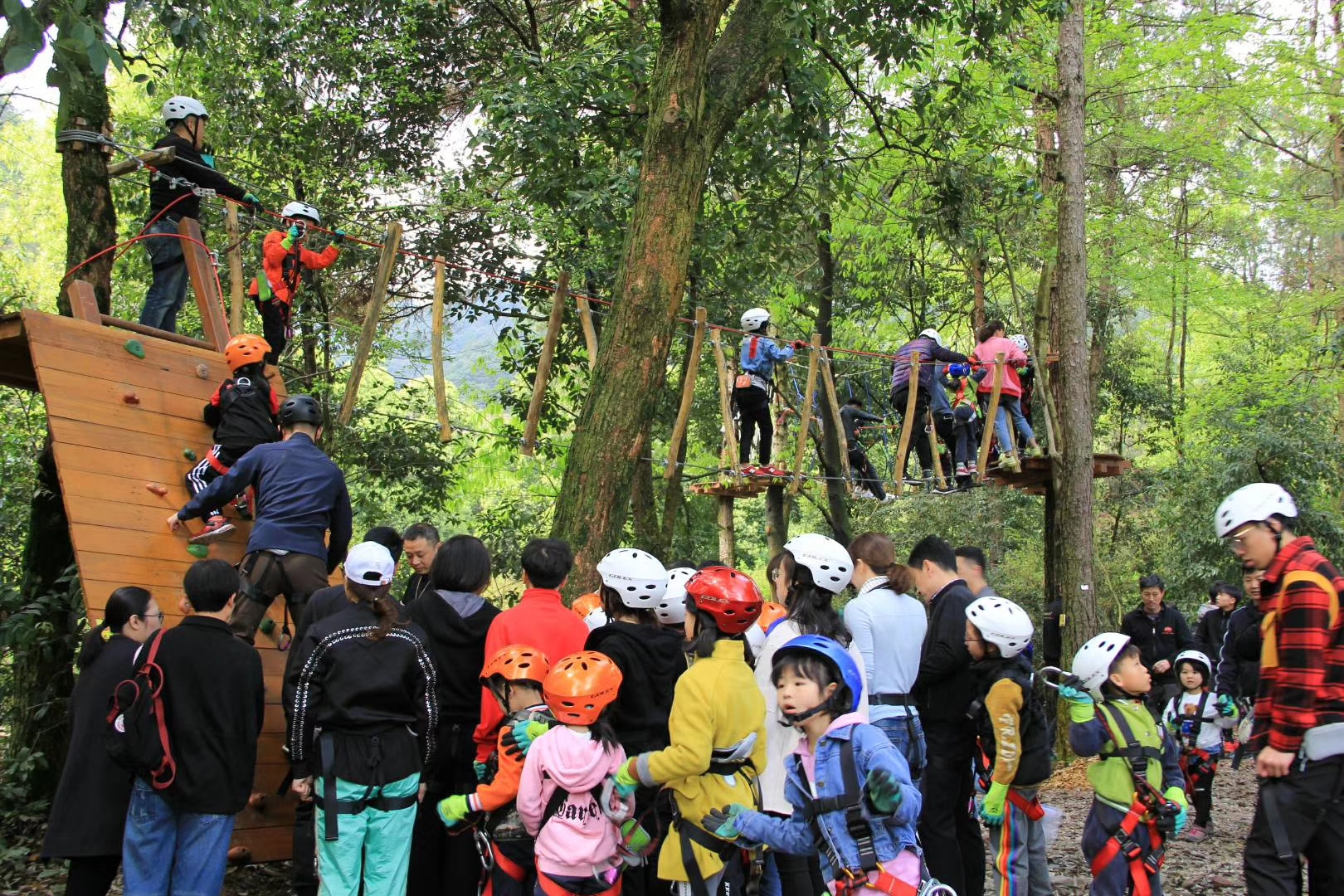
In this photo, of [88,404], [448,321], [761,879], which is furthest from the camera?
[448,321]

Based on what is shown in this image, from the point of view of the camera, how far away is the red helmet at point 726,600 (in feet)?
11.9

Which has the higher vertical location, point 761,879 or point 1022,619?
point 1022,619

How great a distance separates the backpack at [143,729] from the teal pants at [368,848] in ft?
1.90

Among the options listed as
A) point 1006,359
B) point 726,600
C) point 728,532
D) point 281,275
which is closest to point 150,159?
point 281,275

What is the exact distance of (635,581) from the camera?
160 inches

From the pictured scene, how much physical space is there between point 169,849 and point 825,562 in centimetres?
282

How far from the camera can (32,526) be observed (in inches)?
262

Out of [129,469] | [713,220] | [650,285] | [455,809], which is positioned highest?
[713,220]

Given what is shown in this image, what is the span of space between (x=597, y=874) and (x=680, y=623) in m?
1.30

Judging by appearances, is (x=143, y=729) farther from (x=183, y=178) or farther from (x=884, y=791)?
(x=183, y=178)

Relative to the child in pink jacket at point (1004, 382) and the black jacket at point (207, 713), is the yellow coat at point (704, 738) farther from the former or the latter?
the child in pink jacket at point (1004, 382)

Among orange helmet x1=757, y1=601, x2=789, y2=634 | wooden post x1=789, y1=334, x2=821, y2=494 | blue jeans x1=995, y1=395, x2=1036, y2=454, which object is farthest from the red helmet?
blue jeans x1=995, y1=395, x2=1036, y2=454

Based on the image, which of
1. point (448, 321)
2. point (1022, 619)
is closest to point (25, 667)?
point (1022, 619)

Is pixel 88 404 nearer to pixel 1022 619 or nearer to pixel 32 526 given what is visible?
pixel 32 526
